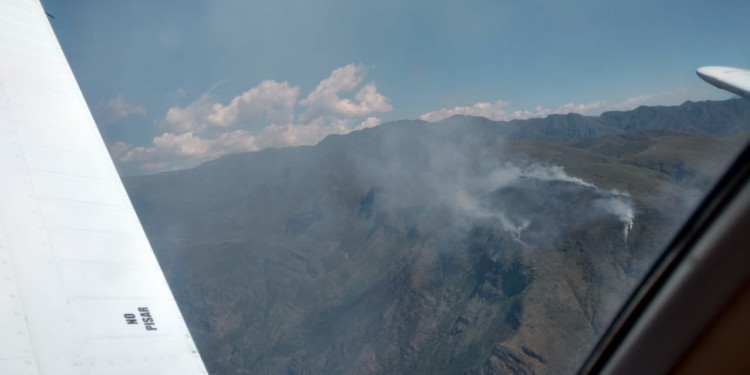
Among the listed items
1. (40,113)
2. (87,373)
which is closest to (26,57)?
(40,113)

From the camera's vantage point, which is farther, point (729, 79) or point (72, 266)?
point (729, 79)

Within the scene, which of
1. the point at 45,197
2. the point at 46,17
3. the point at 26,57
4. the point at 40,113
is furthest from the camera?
the point at 46,17

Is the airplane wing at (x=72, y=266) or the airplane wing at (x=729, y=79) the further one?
the airplane wing at (x=729, y=79)

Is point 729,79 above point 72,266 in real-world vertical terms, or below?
above

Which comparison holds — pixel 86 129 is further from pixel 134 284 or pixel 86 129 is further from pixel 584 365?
pixel 584 365

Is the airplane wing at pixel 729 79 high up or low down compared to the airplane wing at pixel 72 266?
up
